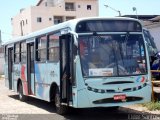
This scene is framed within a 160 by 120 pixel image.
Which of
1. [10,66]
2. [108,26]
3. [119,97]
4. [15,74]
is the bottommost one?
[119,97]

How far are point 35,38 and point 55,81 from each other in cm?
308

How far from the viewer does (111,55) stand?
11812 millimetres

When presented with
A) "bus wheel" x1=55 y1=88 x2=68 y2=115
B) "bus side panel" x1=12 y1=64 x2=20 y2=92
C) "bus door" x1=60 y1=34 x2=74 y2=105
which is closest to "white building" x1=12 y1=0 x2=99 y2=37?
"bus side panel" x1=12 y1=64 x2=20 y2=92

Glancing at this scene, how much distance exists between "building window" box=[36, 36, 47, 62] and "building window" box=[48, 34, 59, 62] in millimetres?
522

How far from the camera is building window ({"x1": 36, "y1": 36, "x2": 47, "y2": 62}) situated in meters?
14.8

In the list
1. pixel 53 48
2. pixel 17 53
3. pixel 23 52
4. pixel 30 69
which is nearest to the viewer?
pixel 53 48

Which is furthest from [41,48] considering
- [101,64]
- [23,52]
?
[101,64]

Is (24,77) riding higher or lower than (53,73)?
lower

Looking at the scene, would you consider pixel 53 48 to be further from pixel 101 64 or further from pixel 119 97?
pixel 119 97

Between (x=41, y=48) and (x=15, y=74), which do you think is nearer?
(x=41, y=48)

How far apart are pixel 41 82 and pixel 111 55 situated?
4259mm

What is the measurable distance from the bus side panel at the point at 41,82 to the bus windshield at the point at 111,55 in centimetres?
313

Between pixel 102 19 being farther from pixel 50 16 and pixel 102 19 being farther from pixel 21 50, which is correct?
pixel 50 16

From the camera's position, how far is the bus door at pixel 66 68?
12.1 meters
